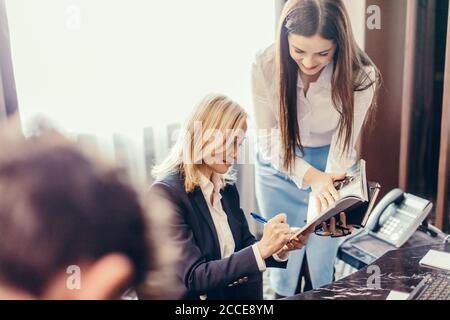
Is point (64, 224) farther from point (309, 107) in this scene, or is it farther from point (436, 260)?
point (436, 260)

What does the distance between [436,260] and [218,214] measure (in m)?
0.63

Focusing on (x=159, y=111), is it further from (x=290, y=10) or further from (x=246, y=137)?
(x=290, y=10)

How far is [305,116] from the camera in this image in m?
1.43

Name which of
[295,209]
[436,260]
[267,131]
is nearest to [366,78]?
[267,131]

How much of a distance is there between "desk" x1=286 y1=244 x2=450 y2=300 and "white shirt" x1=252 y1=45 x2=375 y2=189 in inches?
11.8

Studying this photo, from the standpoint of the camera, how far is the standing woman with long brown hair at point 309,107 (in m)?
1.34

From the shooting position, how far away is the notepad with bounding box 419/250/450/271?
1.33 meters

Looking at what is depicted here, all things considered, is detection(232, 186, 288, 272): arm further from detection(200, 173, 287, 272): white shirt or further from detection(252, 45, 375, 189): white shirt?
detection(252, 45, 375, 189): white shirt

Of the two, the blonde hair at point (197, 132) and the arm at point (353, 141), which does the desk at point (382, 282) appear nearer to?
the arm at point (353, 141)

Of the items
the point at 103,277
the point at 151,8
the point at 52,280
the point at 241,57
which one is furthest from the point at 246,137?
the point at 52,280

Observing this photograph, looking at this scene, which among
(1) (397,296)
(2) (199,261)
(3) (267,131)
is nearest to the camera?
(1) (397,296)

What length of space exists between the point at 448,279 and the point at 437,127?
478mm

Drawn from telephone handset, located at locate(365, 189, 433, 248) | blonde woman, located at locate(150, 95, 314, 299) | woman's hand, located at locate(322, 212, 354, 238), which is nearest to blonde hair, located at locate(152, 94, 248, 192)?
blonde woman, located at locate(150, 95, 314, 299)

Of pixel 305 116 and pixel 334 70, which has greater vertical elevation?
pixel 334 70
